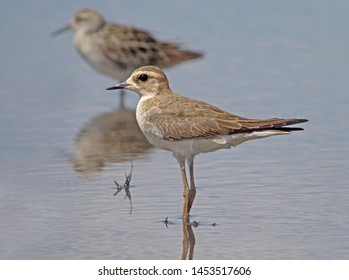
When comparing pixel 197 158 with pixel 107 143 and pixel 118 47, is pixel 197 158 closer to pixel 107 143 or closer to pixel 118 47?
pixel 107 143

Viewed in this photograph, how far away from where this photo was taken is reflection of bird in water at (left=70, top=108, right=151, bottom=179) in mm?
11625

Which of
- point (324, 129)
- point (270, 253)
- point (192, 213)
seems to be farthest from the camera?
point (324, 129)

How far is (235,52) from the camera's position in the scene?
16.8 m

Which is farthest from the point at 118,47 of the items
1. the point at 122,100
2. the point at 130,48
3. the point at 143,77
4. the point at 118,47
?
the point at 143,77

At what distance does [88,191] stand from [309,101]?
4.61 m

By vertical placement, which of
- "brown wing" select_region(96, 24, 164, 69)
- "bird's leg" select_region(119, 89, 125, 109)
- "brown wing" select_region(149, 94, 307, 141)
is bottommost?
"brown wing" select_region(149, 94, 307, 141)

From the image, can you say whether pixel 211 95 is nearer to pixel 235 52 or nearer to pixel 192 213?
pixel 235 52

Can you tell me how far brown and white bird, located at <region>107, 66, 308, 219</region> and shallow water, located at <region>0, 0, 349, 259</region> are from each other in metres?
0.53

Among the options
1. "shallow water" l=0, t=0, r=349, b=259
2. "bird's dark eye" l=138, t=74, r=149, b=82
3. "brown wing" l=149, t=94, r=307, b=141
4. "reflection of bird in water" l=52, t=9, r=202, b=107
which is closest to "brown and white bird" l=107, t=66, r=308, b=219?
"brown wing" l=149, t=94, r=307, b=141

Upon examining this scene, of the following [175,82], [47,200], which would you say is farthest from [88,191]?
[175,82]

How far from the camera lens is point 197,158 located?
37.9 feet

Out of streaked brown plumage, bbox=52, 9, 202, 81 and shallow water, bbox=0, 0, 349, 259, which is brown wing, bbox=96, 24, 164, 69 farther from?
shallow water, bbox=0, 0, 349, 259

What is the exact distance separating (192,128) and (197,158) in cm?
209

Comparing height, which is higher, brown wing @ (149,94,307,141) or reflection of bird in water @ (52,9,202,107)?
reflection of bird in water @ (52,9,202,107)
